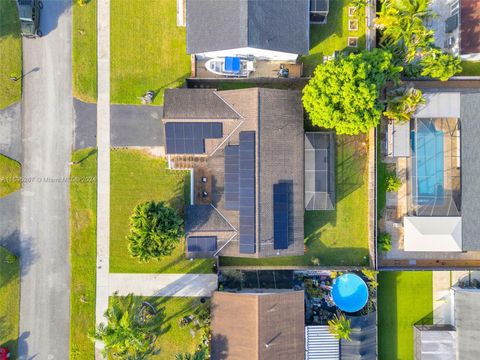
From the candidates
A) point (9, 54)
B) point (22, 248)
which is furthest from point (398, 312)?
point (9, 54)

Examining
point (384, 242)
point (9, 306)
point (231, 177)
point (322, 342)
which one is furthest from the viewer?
point (9, 306)

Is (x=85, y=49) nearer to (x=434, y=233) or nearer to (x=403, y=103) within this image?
(x=403, y=103)

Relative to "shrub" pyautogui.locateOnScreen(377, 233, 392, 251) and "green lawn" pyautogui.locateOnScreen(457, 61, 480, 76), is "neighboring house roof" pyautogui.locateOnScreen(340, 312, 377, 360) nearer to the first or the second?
"shrub" pyautogui.locateOnScreen(377, 233, 392, 251)

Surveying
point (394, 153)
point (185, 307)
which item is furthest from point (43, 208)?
point (394, 153)

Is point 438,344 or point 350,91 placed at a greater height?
point 350,91

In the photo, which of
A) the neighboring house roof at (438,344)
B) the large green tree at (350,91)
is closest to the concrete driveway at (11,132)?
the large green tree at (350,91)

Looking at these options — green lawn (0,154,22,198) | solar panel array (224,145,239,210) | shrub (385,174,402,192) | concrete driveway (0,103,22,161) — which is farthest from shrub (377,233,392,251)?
concrete driveway (0,103,22,161)

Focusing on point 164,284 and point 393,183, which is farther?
point 164,284

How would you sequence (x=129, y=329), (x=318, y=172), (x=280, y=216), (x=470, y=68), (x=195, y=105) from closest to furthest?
(x=129, y=329) → (x=280, y=216) → (x=195, y=105) → (x=318, y=172) → (x=470, y=68)
